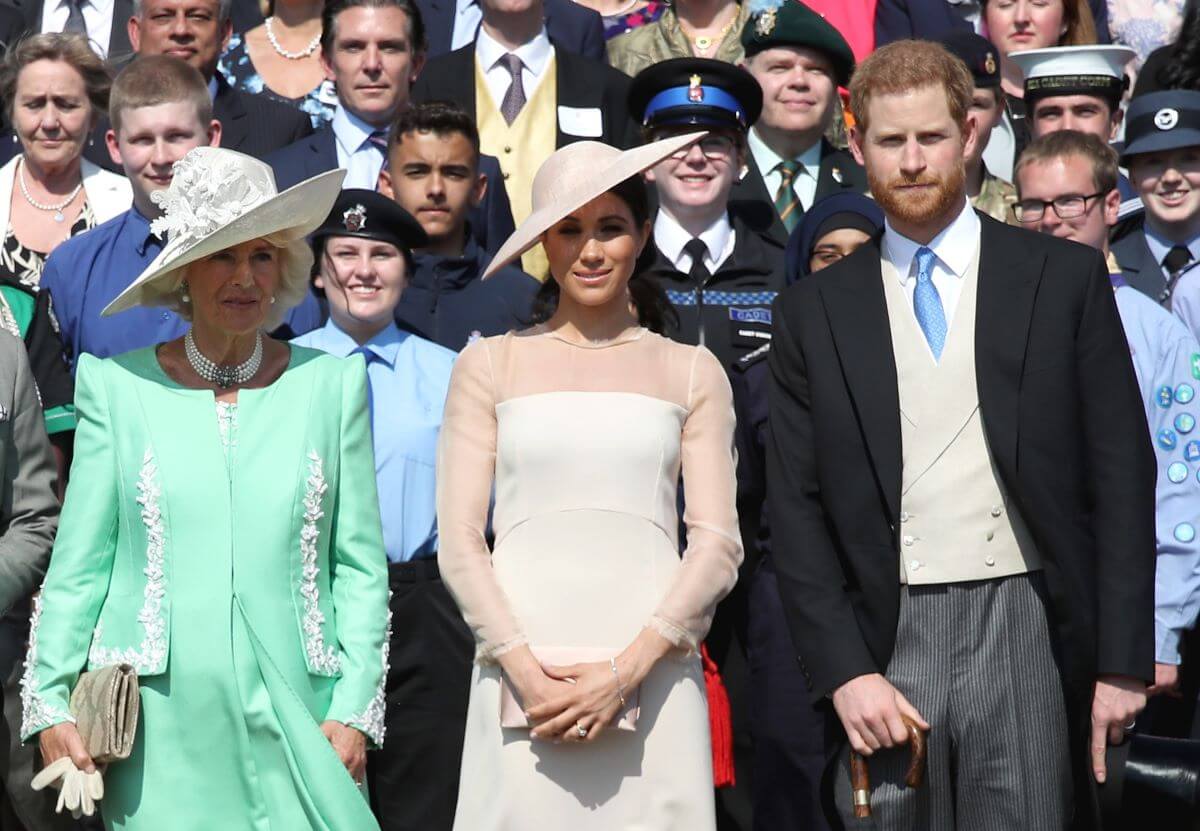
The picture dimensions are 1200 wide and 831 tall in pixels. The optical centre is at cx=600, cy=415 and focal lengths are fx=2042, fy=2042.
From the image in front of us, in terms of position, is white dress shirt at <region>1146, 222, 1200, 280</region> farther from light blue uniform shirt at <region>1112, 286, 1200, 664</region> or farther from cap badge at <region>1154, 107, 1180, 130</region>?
light blue uniform shirt at <region>1112, 286, 1200, 664</region>

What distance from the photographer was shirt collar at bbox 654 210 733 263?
23.8 feet

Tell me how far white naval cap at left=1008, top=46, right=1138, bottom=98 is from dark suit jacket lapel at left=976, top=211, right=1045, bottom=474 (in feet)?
12.1

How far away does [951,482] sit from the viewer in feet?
16.2

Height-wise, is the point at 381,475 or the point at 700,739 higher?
the point at 381,475

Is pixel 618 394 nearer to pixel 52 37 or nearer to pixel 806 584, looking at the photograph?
pixel 806 584

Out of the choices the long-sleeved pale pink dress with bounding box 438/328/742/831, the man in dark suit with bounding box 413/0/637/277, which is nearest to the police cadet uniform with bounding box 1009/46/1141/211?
the man in dark suit with bounding box 413/0/637/277

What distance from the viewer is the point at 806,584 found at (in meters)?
4.99

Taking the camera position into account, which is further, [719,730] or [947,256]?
[719,730]

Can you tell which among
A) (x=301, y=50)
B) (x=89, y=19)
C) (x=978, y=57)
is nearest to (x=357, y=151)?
(x=301, y=50)

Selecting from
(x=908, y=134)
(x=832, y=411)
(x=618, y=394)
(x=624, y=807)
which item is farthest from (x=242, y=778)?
(x=908, y=134)

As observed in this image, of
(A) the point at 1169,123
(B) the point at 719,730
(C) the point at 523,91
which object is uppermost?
(C) the point at 523,91

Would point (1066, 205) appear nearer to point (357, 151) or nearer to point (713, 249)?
point (713, 249)

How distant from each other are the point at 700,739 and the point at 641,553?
48 cm

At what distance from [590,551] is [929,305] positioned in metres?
1.04
